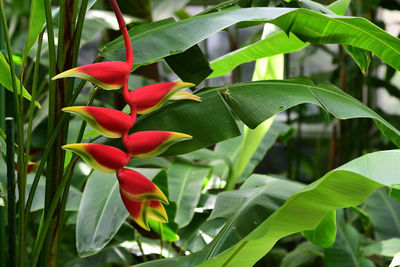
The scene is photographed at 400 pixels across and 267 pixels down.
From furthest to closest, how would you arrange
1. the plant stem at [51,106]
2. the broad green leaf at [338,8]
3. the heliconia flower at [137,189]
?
the broad green leaf at [338,8], the plant stem at [51,106], the heliconia flower at [137,189]

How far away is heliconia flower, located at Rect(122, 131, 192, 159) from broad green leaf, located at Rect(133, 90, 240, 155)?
180mm

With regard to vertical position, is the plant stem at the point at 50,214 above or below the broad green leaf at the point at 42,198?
above

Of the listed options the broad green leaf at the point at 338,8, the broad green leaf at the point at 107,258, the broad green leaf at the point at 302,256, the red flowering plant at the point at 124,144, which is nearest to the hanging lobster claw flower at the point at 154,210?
the red flowering plant at the point at 124,144

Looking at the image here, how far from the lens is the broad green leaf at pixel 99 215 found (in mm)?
643

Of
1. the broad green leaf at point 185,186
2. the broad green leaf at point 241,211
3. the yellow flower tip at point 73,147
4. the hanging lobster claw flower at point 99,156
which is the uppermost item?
the yellow flower tip at point 73,147

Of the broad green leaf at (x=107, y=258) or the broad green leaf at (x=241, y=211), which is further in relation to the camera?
the broad green leaf at (x=107, y=258)

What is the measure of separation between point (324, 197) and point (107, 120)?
0.23 m

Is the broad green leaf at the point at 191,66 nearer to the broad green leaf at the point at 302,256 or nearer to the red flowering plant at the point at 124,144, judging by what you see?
the red flowering plant at the point at 124,144

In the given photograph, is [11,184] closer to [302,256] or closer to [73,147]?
[73,147]

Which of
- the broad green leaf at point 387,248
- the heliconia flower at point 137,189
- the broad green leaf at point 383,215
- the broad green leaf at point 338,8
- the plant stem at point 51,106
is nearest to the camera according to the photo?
the heliconia flower at point 137,189

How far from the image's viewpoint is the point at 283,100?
610mm

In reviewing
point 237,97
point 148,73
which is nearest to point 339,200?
point 237,97

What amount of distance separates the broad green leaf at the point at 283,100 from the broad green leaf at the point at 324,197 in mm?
127

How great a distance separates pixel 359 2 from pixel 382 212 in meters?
0.93
